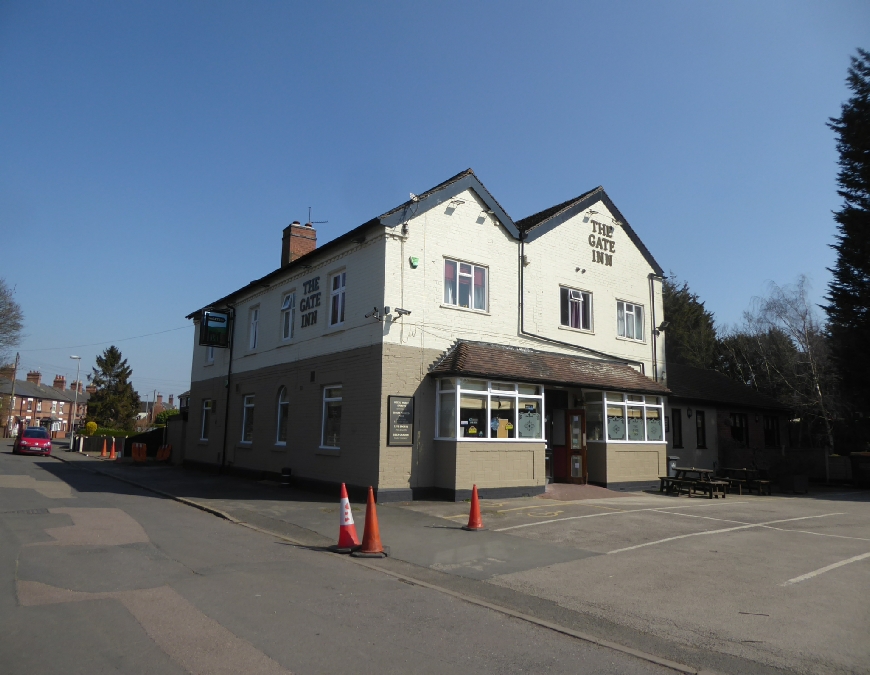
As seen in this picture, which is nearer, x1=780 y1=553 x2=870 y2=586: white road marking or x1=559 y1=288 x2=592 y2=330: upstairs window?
x1=780 y1=553 x2=870 y2=586: white road marking

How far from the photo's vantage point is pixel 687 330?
48781 millimetres

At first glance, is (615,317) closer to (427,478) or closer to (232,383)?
(427,478)

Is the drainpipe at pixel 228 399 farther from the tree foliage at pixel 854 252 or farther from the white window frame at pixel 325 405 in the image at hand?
the tree foliage at pixel 854 252

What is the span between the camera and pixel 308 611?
6430 mm

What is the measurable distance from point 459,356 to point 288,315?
7596 mm

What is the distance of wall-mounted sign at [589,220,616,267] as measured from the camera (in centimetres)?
2103

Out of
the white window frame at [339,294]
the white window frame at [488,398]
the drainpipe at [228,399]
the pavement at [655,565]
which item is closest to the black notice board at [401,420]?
the white window frame at [488,398]

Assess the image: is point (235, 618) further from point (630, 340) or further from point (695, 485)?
point (630, 340)

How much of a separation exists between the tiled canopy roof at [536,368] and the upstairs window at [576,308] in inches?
45.4

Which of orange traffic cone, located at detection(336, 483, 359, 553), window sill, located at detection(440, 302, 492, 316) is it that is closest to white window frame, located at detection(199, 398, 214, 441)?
window sill, located at detection(440, 302, 492, 316)

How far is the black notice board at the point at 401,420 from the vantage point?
15.4 m

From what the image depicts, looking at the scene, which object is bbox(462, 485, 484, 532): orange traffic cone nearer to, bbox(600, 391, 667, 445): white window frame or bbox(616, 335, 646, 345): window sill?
bbox(600, 391, 667, 445): white window frame

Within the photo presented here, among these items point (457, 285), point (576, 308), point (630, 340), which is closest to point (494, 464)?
point (457, 285)

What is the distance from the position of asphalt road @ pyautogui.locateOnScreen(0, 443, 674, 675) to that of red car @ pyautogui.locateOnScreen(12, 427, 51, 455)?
3099 centimetres
